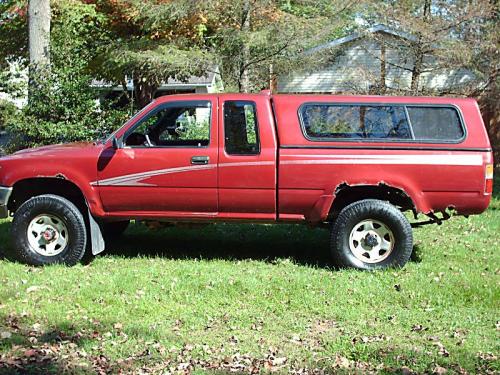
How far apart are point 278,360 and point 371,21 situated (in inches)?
488

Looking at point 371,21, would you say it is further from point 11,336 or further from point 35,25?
point 11,336

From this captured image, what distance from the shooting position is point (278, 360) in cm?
443

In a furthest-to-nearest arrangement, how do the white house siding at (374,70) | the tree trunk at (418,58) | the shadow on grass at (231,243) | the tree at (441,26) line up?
the white house siding at (374,70) < the tree trunk at (418,58) < the tree at (441,26) < the shadow on grass at (231,243)

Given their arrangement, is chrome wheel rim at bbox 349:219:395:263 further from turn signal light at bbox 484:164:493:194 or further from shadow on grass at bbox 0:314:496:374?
shadow on grass at bbox 0:314:496:374

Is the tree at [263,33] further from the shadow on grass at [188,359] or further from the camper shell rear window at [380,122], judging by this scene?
the shadow on grass at [188,359]

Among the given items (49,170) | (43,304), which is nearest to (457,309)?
(43,304)

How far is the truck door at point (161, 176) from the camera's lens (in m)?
6.63

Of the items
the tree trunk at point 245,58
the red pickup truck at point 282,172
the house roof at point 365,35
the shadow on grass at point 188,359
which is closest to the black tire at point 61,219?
the red pickup truck at point 282,172

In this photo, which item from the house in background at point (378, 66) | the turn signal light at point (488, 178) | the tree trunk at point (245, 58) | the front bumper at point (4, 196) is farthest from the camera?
the house in background at point (378, 66)

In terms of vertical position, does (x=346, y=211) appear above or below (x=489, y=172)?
below

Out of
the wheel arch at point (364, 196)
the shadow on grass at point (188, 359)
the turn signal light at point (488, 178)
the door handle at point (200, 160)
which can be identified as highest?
the door handle at point (200, 160)

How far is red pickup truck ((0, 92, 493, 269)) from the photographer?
6477mm

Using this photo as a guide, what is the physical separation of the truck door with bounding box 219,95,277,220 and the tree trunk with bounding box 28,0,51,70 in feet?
22.2

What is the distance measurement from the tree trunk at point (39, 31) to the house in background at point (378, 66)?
6.02 m
